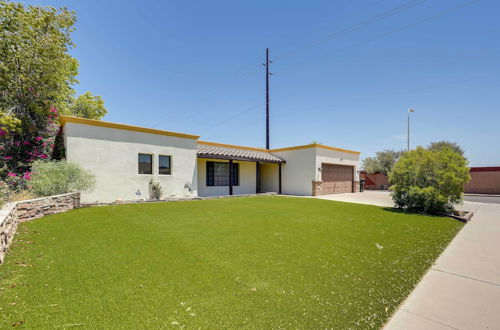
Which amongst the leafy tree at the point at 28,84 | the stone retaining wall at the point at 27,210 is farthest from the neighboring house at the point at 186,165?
the leafy tree at the point at 28,84

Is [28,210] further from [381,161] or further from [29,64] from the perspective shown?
[381,161]

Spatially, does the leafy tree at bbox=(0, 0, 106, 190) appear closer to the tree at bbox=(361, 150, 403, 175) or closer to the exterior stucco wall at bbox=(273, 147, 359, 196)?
the exterior stucco wall at bbox=(273, 147, 359, 196)

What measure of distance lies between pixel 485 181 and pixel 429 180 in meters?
19.1

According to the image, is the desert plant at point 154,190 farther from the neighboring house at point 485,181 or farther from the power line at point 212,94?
the neighboring house at point 485,181

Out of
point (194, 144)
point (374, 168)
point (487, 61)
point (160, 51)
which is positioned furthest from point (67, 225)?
point (374, 168)

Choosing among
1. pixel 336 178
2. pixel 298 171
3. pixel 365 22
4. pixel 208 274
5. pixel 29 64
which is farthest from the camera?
pixel 336 178

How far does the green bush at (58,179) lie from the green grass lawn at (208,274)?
216 cm

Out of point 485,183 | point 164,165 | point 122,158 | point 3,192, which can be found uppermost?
point 122,158

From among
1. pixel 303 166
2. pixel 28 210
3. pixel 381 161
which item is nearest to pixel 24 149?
pixel 28 210

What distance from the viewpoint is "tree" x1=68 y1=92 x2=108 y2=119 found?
2066cm

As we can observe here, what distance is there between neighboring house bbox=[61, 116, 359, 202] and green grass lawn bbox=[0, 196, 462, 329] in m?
4.63

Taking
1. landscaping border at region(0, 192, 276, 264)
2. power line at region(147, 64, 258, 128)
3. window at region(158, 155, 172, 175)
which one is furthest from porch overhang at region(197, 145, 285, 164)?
landscaping border at region(0, 192, 276, 264)

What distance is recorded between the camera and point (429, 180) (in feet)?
31.6

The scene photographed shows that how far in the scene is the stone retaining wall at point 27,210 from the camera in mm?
4202
